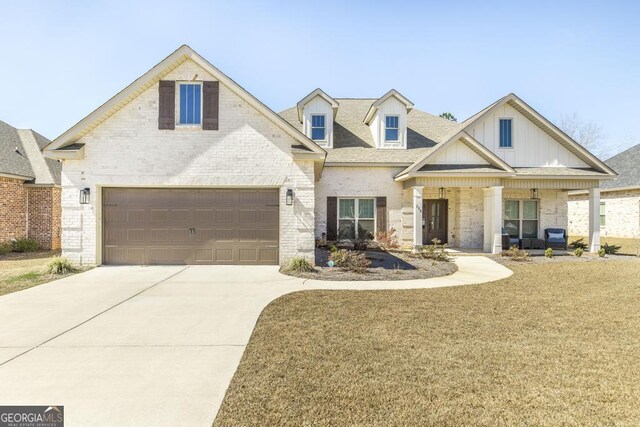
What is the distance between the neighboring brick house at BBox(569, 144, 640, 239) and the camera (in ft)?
68.6

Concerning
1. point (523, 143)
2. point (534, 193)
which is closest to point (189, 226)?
point (523, 143)

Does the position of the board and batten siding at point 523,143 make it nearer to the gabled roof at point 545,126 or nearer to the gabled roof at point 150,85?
the gabled roof at point 545,126

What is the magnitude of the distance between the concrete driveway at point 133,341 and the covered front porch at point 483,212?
7661 mm

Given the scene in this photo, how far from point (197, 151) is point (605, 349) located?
10687 millimetres

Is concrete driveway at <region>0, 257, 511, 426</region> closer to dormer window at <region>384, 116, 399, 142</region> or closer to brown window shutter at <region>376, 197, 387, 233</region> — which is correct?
brown window shutter at <region>376, 197, 387, 233</region>

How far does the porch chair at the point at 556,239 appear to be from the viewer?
15484 mm

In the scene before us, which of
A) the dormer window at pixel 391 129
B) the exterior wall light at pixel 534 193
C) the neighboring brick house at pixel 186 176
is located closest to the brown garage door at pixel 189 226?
the neighboring brick house at pixel 186 176

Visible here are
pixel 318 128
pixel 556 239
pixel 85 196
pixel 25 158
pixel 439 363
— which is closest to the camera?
pixel 439 363

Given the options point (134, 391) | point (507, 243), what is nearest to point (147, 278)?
point (134, 391)

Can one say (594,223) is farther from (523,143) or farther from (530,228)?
(523,143)

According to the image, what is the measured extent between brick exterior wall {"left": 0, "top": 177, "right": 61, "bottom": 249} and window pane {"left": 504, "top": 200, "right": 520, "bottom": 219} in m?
22.1

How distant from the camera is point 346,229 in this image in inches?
618

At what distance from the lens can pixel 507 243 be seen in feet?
48.2

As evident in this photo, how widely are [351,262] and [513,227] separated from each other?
10.6m
